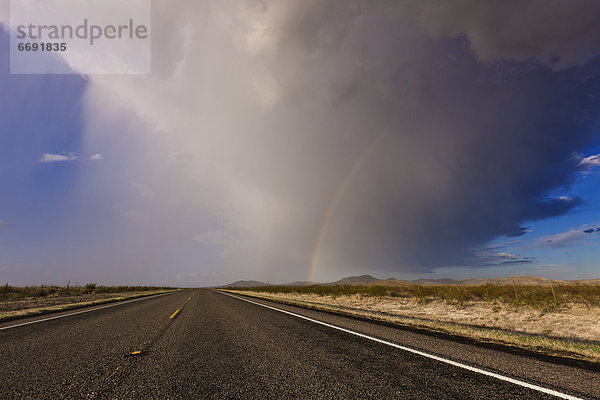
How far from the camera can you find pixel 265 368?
4.04m

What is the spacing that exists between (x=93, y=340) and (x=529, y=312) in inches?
733

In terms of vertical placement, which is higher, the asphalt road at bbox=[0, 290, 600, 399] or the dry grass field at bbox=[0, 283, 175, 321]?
the asphalt road at bbox=[0, 290, 600, 399]

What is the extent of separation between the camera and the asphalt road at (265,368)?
3174 millimetres

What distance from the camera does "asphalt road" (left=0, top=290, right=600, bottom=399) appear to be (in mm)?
3174

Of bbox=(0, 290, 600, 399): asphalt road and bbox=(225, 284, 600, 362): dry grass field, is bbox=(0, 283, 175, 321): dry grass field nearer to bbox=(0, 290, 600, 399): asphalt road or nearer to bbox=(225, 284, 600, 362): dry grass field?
bbox=(0, 290, 600, 399): asphalt road

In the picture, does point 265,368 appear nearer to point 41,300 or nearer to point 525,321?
point 525,321

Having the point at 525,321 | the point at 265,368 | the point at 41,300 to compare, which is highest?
the point at 265,368

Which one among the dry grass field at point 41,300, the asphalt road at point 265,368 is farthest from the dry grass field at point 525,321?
the dry grass field at point 41,300

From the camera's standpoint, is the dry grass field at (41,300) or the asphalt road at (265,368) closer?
the asphalt road at (265,368)

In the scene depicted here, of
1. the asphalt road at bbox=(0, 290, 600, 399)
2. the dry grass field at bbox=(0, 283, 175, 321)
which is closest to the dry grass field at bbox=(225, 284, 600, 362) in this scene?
the asphalt road at bbox=(0, 290, 600, 399)

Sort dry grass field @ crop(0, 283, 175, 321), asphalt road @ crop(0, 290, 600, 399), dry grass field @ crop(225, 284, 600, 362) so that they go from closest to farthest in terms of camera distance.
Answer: asphalt road @ crop(0, 290, 600, 399) < dry grass field @ crop(225, 284, 600, 362) < dry grass field @ crop(0, 283, 175, 321)

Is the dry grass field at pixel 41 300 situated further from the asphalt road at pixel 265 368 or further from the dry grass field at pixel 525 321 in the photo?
the dry grass field at pixel 525 321

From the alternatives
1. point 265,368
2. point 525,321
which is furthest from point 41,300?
point 525,321

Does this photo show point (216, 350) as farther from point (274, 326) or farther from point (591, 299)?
point (591, 299)
